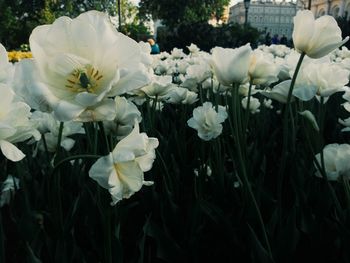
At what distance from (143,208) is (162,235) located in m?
0.30

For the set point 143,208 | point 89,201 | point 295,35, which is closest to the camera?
point 295,35

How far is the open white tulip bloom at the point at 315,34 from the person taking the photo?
3.69 ft

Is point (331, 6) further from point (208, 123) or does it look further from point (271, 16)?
point (208, 123)

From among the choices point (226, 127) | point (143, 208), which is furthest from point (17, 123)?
point (226, 127)

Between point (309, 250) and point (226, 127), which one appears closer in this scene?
point (309, 250)

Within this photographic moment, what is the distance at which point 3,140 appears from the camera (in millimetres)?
778

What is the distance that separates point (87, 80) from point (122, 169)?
178 mm

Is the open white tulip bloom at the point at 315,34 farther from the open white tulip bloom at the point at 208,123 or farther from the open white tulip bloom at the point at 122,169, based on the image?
the open white tulip bloom at the point at 122,169

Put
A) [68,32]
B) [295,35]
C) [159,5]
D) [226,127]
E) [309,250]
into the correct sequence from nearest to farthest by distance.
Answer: [68,32] → [295,35] → [309,250] → [226,127] → [159,5]

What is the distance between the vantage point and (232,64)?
127cm

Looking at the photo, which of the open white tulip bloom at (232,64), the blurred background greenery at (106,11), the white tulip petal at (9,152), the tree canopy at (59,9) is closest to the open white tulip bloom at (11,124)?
the white tulip petal at (9,152)

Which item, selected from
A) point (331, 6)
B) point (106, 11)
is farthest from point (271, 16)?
point (106, 11)

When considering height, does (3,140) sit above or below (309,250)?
above

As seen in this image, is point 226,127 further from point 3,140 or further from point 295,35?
point 3,140
